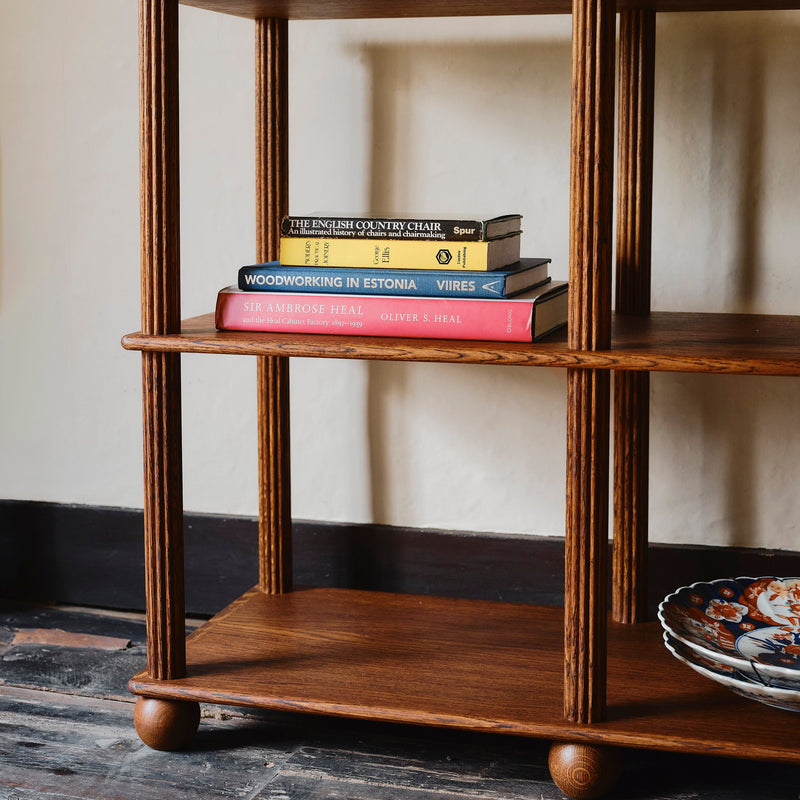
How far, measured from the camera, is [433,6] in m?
1.34

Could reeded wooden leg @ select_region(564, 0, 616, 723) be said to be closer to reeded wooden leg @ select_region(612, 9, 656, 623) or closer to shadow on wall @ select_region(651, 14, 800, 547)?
reeded wooden leg @ select_region(612, 9, 656, 623)

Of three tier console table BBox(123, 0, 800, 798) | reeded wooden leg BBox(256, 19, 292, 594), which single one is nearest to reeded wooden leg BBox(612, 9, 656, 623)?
three tier console table BBox(123, 0, 800, 798)

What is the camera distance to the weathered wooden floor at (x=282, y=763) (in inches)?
46.3

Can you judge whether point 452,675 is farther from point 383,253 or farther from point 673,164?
point 673,164

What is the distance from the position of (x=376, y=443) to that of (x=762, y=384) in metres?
0.56

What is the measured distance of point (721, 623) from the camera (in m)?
1.27

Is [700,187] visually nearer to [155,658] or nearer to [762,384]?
[762,384]

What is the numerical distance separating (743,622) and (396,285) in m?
0.57

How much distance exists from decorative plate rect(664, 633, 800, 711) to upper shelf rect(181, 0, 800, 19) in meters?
0.77

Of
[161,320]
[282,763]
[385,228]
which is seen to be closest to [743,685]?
[282,763]

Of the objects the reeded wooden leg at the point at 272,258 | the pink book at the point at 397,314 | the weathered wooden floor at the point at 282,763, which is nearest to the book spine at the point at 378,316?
the pink book at the point at 397,314

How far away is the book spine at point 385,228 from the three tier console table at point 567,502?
0.44 feet

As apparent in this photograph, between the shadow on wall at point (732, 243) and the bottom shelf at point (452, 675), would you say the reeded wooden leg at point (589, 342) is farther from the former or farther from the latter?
the shadow on wall at point (732, 243)

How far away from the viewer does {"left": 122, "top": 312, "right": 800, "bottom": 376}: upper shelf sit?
1.05 metres
